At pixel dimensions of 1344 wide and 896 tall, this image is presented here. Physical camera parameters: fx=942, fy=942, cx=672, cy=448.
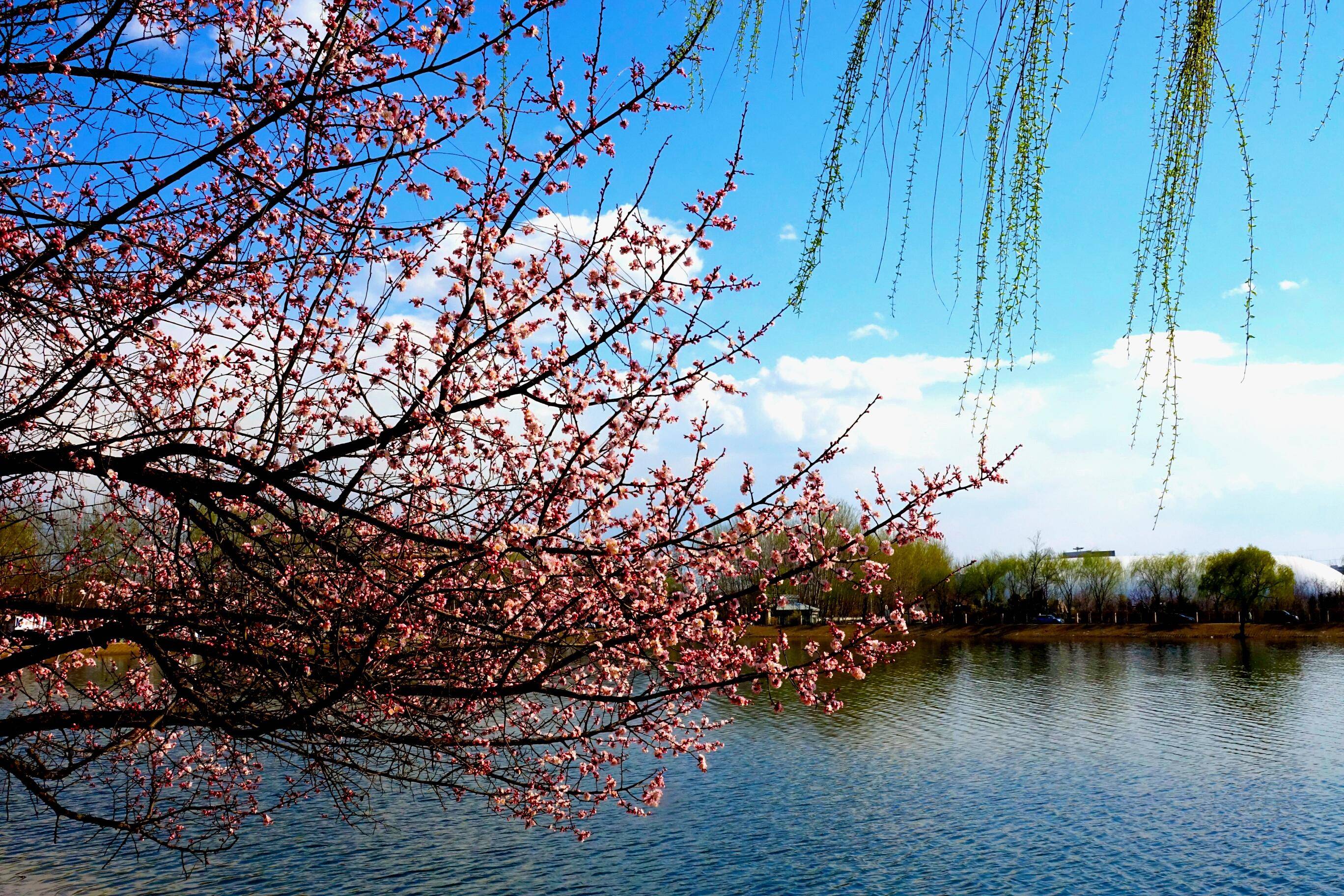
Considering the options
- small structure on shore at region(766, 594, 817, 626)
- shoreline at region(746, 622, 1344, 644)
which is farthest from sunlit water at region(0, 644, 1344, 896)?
shoreline at region(746, 622, 1344, 644)

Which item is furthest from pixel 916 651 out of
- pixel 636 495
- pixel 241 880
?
pixel 636 495

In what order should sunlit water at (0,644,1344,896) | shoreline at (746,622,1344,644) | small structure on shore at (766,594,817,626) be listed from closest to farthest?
sunlit water at (0,644,1344,896) → small structure on shore at (766,594,817,626) → shoreline at (746,622,1344,644)

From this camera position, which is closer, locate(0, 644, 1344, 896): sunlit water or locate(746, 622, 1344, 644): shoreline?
locate(0, 644, 1344, 896): sunlit water

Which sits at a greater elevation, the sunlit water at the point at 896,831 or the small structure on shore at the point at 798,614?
the small structure on shore at the point at 798,614

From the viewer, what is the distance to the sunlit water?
54.6 ft

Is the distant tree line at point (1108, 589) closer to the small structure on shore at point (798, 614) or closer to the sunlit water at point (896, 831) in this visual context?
the small structure on shore at point (798, 614)

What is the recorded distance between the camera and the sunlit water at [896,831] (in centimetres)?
1664

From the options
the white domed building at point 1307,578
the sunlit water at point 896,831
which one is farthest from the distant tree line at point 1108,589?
the sunlit water at point 896,831

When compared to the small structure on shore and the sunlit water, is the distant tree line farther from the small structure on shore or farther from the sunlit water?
the sunlit water

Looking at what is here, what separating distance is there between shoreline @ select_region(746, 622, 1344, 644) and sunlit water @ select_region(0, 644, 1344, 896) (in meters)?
43.2

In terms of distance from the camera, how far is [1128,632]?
79750mm

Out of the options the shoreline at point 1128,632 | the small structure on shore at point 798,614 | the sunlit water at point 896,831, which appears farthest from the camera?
the shoreline at point 1128,632

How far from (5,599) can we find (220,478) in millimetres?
1457

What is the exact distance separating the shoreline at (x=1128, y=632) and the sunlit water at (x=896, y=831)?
142 feet
